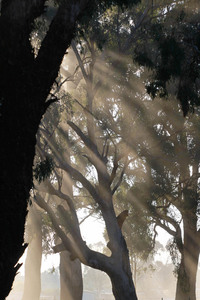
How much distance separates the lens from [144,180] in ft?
75.4

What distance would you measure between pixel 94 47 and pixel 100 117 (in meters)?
3.40

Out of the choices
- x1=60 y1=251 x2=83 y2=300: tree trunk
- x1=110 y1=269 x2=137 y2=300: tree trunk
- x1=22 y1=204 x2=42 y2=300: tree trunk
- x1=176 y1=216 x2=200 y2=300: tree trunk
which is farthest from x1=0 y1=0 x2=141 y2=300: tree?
x1=22 y1=204 x2=42 y2=300: tree trunk

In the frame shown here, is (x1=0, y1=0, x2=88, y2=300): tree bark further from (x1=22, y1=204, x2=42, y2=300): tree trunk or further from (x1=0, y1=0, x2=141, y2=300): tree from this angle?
(x1=22, y1=204, x2=42, y2=300): tree trunk

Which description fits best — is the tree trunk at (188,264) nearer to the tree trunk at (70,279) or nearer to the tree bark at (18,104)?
the tree trunk at (70,279)

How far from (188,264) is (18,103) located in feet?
56.5

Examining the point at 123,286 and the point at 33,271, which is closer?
the point at 123,286

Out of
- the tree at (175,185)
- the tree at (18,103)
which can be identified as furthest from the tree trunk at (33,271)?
the tree at (18,103)

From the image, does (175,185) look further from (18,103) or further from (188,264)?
(18,103)

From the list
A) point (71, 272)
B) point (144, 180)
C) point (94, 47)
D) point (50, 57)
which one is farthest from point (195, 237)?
point (50, 57)

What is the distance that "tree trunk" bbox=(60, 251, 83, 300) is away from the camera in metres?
24.2

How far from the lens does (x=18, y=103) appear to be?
6859 mm

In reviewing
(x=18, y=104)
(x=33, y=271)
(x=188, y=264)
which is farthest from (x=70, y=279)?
(x=18, y=104)

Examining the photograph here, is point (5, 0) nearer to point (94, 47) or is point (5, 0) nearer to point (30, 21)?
point (30, 21)

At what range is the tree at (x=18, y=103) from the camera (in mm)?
6426
